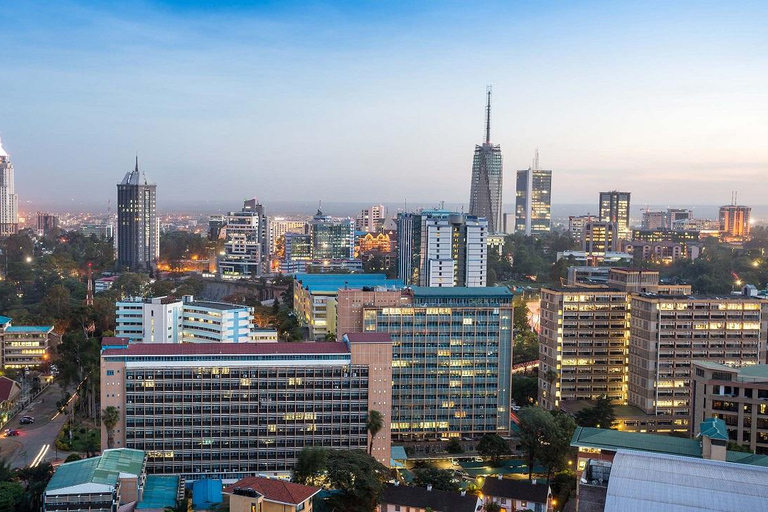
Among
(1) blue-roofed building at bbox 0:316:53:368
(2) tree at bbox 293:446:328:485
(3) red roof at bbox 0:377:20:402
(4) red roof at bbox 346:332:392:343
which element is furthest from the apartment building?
(1) blue-roofed building at bbox 0:316:53:368

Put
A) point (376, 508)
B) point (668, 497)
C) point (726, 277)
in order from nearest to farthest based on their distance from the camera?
point (668, 497)
point (376, 508)
point (726, 277)

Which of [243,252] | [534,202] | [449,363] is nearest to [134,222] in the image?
[243,252]

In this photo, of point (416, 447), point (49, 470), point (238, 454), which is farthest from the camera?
point (416, 447)

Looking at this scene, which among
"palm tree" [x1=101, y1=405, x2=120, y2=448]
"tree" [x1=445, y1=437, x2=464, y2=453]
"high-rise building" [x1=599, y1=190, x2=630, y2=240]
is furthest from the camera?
"high-rise building" [x1=599, y1=190, x2=630, y2=240]

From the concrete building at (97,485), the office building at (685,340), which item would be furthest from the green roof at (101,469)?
the office building at (685,340)

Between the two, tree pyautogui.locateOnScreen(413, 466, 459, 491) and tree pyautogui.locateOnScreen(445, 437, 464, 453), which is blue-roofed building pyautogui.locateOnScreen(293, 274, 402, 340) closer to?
tree pyautogui.locateOnScreen(445, 437, 464, 453)

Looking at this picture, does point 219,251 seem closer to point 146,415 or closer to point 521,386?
point 521,386

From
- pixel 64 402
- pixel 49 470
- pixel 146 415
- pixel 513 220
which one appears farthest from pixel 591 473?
pixel 513 220
